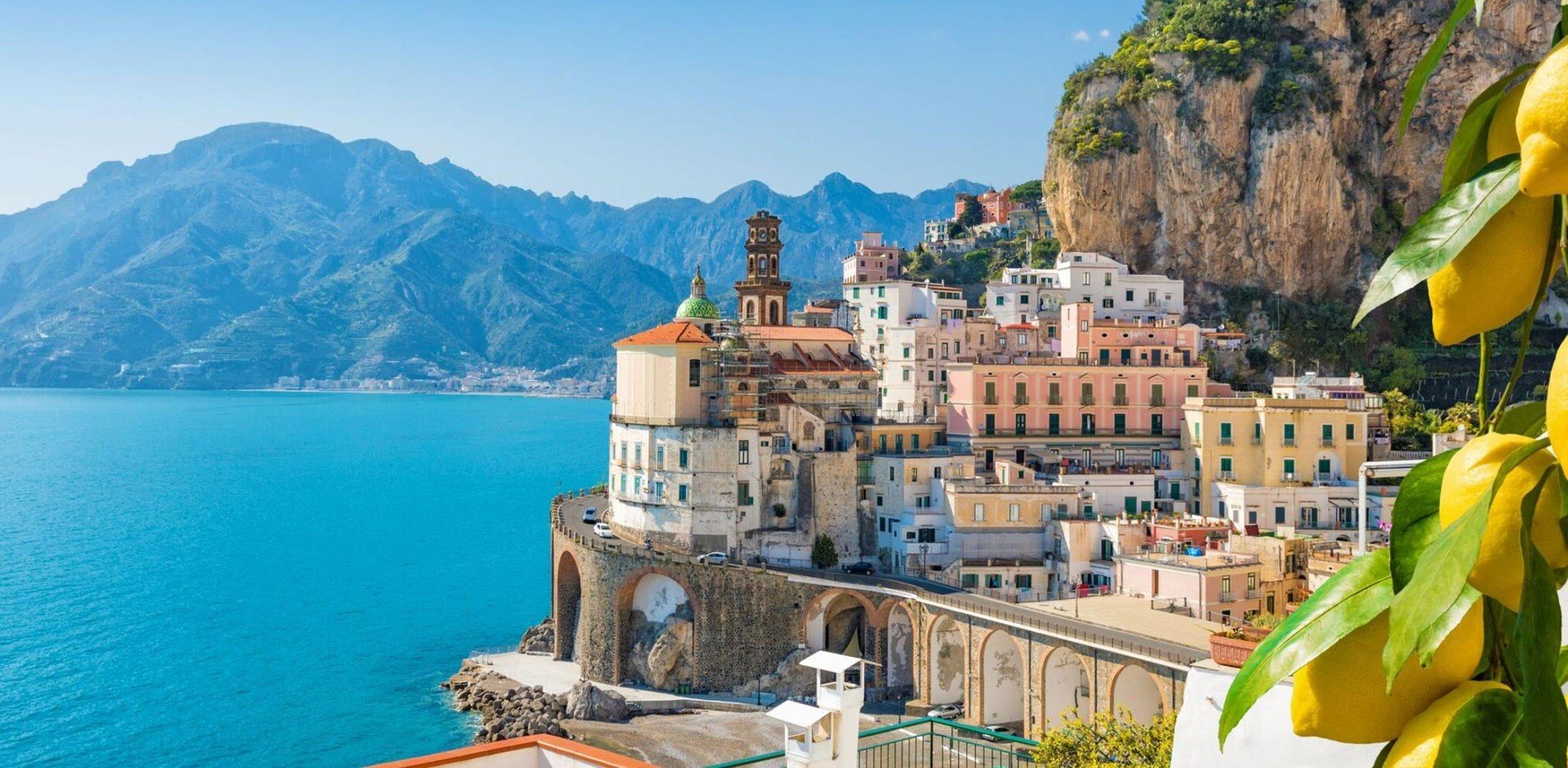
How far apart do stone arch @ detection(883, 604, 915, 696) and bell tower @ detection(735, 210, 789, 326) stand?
20.1m

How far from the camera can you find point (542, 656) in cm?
4947

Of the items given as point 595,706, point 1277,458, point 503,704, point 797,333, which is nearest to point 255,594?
point 503,704

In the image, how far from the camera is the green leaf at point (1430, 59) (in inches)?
48.4

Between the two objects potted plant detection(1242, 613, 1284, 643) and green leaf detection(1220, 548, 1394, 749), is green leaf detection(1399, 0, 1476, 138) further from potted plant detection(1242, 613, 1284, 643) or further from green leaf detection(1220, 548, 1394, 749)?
potted plant detection(1242, 613, 1284, 643)

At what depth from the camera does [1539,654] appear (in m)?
1.09

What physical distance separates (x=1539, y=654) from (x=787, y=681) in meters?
41.3

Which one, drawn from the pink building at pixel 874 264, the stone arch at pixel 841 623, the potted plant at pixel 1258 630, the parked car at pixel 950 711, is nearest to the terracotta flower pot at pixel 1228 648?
the potted plant at pixel 1258 630

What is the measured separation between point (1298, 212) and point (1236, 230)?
3.13 metres

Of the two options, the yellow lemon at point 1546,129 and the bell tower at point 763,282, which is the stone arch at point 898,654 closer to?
the bell tower at point 763,282

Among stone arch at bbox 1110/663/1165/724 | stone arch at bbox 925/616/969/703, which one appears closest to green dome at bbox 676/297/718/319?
stone arch at bbox 925/616/969/703

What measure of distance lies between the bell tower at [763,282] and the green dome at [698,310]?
10.1 ft

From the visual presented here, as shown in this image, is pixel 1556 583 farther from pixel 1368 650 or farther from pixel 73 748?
pixel 73 748

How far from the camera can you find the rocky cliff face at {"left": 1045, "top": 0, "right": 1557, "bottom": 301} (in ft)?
204

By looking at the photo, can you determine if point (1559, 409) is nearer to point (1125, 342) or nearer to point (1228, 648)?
point (1228, 648)
